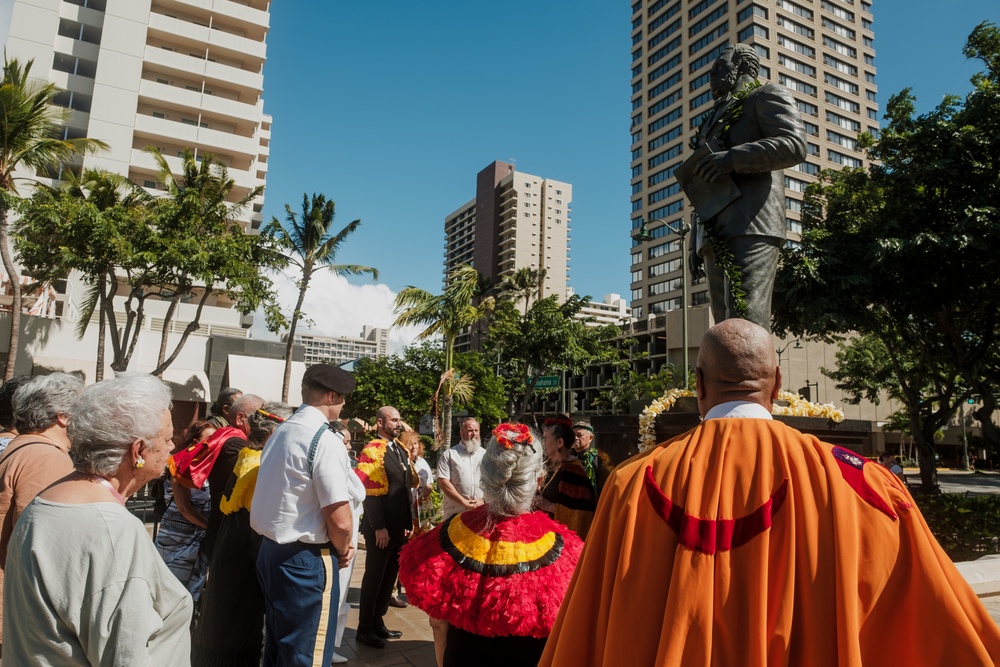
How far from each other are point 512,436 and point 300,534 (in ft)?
3.84

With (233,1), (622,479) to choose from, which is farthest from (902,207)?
(233,1)

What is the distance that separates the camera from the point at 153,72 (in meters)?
38.3

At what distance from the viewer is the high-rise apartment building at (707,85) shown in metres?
63.8

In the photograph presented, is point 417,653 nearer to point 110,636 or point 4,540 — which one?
point 4,540

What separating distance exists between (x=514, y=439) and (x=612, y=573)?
154 cm

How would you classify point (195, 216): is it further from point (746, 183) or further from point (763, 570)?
point (763, 570)

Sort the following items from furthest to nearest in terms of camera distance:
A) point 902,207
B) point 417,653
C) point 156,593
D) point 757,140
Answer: point 902,207 → point 757,140 → point 417,653 → point 156,593

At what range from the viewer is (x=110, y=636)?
1755 mm

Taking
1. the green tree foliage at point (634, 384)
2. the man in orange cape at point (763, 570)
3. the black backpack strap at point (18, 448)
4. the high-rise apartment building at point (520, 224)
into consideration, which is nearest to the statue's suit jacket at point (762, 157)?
the man in orange cape at point (763, 570)

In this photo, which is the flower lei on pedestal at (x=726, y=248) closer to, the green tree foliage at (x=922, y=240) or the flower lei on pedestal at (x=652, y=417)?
the flower lei on pedestal at (x=652, y=417)

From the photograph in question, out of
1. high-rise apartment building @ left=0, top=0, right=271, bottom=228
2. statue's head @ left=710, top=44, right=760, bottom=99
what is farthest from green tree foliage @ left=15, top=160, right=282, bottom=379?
statue's head @ left=710, top=44, right=760, bottom=99

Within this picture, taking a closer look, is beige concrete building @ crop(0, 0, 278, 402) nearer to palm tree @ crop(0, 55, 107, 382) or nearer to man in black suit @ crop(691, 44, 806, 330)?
palm tree @ crop(0, 55, 107, 382)

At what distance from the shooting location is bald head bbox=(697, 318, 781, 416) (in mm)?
1759

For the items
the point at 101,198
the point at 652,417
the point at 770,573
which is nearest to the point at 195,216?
the point at 101,198
